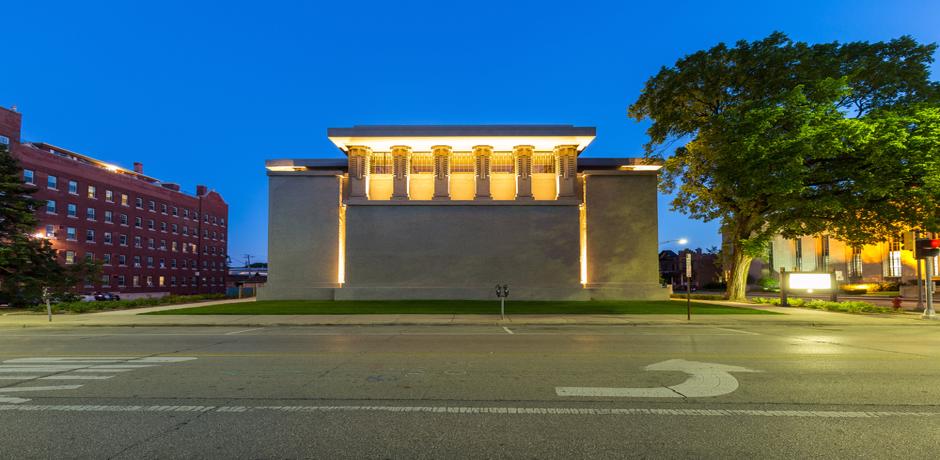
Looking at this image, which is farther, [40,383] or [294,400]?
[40,383]

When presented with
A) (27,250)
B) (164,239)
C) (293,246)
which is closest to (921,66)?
(293,246)

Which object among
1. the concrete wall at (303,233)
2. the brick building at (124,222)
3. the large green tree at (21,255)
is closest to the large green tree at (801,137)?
the concrete wall at (303,233)

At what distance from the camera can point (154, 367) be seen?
895cm

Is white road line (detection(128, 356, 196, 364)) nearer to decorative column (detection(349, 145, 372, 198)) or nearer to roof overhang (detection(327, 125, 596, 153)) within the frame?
A: decorative column (detection(349, 145, 372, 198))

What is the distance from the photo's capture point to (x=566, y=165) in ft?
125

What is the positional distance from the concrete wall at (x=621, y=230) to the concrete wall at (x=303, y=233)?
1877cm

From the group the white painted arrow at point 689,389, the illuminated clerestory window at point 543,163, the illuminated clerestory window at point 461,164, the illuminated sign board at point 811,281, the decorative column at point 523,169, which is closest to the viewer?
the white painted arrow at point 689,389

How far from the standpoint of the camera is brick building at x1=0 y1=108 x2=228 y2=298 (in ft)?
207

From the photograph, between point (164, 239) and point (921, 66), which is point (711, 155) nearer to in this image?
point (921, 66)

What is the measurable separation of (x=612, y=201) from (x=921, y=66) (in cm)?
1818

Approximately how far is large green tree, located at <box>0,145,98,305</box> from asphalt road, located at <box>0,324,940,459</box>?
24735 mm

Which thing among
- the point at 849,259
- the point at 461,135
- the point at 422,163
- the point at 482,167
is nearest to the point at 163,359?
the point at 461,135

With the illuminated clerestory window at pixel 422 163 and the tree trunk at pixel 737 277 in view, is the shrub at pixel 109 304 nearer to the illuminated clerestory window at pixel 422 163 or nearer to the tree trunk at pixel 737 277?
the illuminated clerestory window at pixel 422 163

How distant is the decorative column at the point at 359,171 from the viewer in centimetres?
3791
